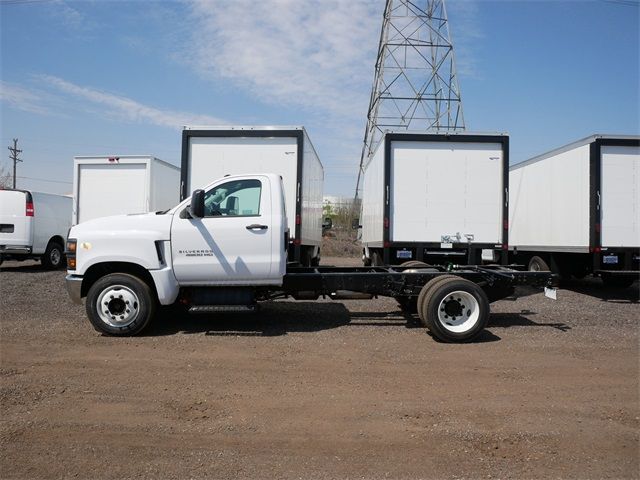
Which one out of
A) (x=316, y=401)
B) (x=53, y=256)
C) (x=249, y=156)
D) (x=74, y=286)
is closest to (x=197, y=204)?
(x=74, y=286)

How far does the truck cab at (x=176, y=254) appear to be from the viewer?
6.88 m

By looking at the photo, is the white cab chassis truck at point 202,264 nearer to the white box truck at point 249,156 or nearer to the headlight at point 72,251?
the headlight at point 72,251

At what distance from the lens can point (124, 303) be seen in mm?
6961

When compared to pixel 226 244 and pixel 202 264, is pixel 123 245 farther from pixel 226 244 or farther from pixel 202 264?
pixel 226 244

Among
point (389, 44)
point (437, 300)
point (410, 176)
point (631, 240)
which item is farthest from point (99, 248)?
point (389, 44)

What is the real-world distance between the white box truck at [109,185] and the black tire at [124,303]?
21.8 ft

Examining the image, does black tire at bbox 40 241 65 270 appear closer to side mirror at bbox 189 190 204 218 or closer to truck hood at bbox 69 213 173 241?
truck hood at bbox 69 213 173 241

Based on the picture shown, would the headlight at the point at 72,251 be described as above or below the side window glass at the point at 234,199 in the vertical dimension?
below

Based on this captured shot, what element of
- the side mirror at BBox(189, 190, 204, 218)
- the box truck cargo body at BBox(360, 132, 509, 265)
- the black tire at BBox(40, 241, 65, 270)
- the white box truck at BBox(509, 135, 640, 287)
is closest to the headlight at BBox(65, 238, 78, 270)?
the side mirror at BBox(189, 190, 204, 218)

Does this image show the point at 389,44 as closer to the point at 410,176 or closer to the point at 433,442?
the point at 410,176

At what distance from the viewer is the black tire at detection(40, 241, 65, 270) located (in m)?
16.2

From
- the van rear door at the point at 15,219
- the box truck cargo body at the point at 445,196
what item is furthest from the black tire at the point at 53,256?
the box truck cargo body at the point at 445,196

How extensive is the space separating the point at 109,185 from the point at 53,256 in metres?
4.86

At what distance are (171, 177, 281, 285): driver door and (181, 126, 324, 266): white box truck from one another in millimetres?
2268
